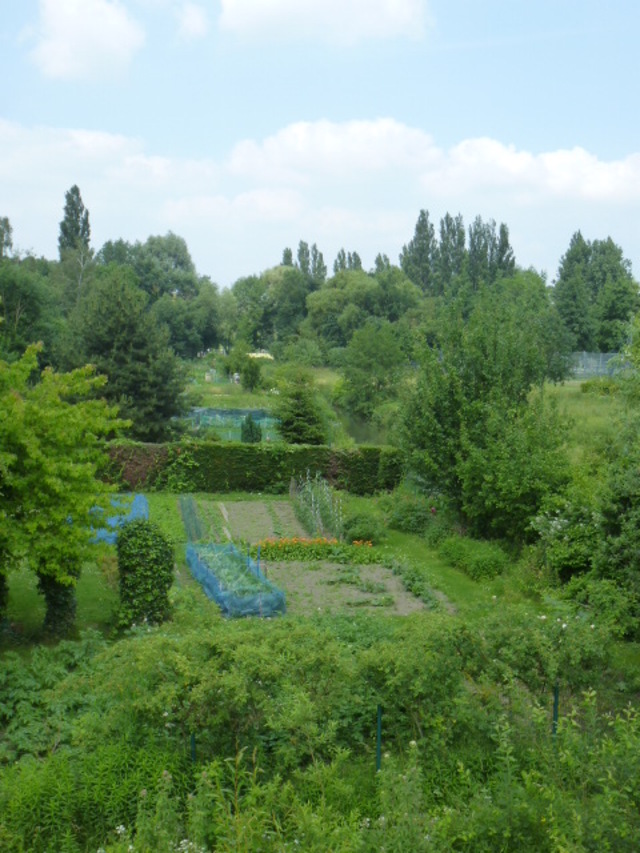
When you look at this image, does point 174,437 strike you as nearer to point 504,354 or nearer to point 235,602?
point 504,354

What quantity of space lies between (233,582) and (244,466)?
1218 cm

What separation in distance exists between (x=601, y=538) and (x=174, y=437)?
73.8ft

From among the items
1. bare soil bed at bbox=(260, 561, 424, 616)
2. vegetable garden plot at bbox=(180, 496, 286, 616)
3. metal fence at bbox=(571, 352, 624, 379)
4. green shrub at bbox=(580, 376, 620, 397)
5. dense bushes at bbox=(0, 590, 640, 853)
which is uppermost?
metal fence at bbox=(571, 352, 624, 379)

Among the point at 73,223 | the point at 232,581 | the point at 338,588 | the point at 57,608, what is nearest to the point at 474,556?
the point at 338,588

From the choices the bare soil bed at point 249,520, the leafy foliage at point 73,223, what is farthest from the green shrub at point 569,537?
the leafy foliage at point 73,223

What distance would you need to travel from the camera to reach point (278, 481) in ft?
87.7

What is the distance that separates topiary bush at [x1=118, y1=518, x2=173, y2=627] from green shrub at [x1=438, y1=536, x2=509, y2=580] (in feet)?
21.6

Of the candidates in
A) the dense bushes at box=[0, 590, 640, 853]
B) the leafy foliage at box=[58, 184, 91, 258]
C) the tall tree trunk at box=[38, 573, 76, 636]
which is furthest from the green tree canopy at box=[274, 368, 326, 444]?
the leafy foliage at box=[58, 184, 91, 258]

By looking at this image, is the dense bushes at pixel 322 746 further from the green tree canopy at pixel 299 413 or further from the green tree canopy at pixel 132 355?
the green tree canopy at pixel 132 355

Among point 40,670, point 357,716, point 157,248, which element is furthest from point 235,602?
point 157,248

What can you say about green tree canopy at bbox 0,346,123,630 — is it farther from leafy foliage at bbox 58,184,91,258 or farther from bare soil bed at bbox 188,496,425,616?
leafy foliage at bbox 58,184,91,258

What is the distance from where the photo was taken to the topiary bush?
12617 mm

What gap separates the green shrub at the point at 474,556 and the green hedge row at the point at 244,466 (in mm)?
8552

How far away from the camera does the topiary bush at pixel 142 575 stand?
41.4 ft
